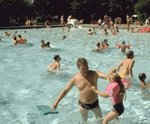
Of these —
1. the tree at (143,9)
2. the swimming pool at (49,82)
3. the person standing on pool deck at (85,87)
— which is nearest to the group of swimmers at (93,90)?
the person standing on pool deck at (85,87)

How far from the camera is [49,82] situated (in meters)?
14.9

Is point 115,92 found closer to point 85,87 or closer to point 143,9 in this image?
point 85,87

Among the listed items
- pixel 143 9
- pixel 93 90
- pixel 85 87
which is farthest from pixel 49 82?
pixel 143 9

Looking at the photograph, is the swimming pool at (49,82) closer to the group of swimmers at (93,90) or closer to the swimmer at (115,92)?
the group of swimmers at (93,90)

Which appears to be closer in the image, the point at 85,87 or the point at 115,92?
the point at 115,92

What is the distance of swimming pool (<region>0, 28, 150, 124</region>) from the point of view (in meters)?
10.5

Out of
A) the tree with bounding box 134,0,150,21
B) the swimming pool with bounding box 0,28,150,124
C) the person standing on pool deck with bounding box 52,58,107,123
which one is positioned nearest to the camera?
the person standing on pool deck with bounding box 52,58,107,123

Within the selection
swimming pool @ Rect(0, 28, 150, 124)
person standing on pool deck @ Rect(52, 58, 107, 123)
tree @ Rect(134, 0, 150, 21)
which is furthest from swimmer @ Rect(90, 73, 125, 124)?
tree @ Rect(134, 0, 150, 21)

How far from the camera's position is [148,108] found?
11078mm

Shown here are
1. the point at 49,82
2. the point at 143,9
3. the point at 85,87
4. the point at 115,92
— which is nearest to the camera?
the point at 115,92

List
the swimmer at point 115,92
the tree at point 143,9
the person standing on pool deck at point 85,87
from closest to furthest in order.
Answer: the swimmer at point 115,92
the person standing on pool deck at point 85,87
the tree at point 143,9

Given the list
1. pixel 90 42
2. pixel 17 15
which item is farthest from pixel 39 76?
pixel 17 15

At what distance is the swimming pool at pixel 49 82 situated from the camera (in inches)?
414

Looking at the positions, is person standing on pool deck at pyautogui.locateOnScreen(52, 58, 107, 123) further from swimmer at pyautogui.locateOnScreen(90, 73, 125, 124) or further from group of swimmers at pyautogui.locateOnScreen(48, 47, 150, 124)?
swimmer at pyautogui.locateOnScreen(90, 73, 125, 124)
